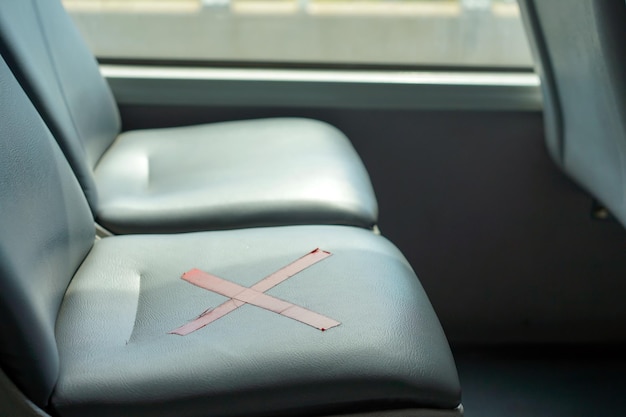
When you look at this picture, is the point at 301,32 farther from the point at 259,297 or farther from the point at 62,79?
the point at 259,297

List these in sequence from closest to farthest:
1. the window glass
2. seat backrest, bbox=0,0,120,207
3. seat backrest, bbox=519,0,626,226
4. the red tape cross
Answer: the red tape cross, seat backrest, bbox=519,0,626,226, seat backrest, bbox=0,0,120,207, the window glass

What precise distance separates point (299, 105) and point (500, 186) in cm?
45

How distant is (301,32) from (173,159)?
0.52 metres

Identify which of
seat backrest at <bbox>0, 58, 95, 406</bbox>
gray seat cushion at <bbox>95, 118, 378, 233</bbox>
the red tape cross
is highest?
seat backrest at <bbox>0, 58, 95, 406</bbox>

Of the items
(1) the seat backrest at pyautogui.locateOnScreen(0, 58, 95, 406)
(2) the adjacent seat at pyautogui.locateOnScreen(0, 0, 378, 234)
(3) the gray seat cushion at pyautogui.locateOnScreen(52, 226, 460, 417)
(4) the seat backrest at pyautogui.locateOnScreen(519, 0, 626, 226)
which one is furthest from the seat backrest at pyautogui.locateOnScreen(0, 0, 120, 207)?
(4) the seat backrest at pyautogui.locateOnScreen(519, 0, 626, 226)

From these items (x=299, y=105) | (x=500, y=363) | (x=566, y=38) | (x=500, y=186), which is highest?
(x=566, y=38)

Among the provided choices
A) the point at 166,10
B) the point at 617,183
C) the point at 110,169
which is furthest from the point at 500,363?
the point at 166,10

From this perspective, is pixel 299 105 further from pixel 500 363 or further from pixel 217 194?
pixel 500 363

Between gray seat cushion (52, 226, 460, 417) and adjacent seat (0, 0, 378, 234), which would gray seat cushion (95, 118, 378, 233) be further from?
gray seat cushion (52, 226, 460, 417)

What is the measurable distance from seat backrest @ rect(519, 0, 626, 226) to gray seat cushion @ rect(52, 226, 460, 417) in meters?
0.36

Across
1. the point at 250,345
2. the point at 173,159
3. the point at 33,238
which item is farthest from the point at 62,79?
the point at 250,345

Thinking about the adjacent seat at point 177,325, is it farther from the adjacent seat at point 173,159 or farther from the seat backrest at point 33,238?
the adjacent seat at point 173,159

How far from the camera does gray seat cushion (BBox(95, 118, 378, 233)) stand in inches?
50.7

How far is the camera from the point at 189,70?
1.90m
